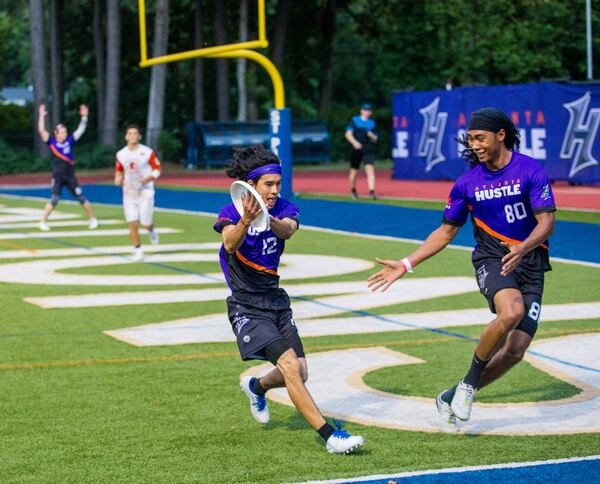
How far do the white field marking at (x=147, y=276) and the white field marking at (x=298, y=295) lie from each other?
2.99ft

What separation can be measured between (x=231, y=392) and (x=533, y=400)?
208cm

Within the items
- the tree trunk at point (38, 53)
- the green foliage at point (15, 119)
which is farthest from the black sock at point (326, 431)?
the green foliage at point (15, 119)

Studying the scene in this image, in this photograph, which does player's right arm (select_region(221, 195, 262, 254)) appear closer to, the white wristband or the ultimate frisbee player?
the ultimate frisbee player

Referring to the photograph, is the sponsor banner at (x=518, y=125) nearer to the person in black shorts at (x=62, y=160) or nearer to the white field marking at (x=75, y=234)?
the white field marking at (x=75, y=234)

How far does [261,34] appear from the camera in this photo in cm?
2520

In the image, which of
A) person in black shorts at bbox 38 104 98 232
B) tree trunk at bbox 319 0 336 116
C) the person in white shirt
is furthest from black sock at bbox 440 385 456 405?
tree trunk at bbox 319 0 336 116

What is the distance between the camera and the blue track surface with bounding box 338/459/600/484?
632 centimetres

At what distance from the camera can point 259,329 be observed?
7246mm

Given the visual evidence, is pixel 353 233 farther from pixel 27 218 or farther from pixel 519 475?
pixel 519 475

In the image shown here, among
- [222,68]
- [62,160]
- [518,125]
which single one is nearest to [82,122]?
[62,160]

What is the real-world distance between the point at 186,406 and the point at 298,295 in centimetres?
564

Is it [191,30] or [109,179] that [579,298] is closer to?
[109,179]

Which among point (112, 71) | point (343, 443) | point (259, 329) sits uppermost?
point (259, 329)

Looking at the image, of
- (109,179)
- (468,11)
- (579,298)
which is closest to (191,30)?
(468,11)
